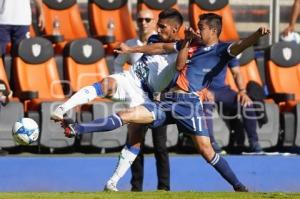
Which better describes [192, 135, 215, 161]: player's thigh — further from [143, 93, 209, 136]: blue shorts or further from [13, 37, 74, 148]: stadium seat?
[13, 37, 74, 148]: stadium seat

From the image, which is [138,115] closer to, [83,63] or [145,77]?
[145,77]

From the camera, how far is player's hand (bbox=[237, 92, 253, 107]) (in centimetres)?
1387

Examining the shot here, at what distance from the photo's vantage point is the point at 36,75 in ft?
48.4

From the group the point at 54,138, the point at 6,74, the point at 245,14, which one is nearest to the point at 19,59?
the point at 6,74

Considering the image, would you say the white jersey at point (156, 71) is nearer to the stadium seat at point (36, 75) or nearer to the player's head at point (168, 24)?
the player's head at point (168, 24)

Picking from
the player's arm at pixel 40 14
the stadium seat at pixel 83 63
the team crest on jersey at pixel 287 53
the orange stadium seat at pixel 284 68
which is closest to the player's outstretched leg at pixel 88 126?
the stadium seat at pixel 83 63

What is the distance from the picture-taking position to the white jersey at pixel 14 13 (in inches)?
570

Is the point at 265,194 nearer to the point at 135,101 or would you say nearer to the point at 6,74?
the point at 135,101

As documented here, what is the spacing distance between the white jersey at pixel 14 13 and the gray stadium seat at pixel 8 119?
1116 millimetres

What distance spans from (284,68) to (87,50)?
8.29ft

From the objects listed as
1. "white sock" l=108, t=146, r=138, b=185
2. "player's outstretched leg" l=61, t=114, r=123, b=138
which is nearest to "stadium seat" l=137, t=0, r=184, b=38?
"white sock" l=108, t=146, r=138, b=185

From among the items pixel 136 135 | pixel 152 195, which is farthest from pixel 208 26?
pixel 152 195

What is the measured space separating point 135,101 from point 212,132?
1.72 metres

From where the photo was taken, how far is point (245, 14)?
653 inches
